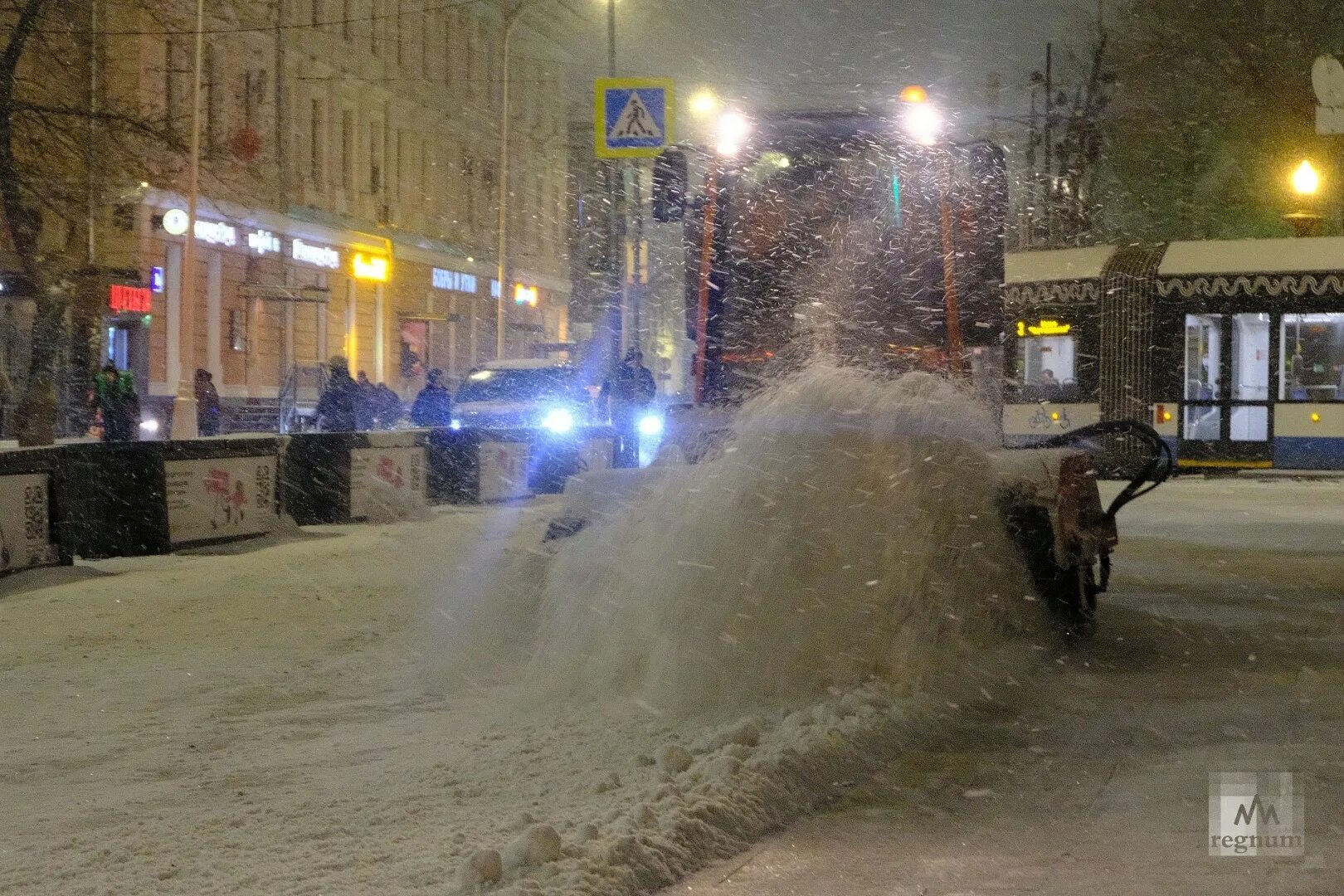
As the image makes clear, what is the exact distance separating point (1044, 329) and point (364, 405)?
12503 millimetres

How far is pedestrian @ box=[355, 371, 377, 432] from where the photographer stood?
28219 mm

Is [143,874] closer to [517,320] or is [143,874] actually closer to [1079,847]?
[1079,847]

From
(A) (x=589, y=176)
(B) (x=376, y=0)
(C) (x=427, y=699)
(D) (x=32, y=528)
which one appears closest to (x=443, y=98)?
(B) (x=376, y=0)

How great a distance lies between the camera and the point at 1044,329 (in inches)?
1133

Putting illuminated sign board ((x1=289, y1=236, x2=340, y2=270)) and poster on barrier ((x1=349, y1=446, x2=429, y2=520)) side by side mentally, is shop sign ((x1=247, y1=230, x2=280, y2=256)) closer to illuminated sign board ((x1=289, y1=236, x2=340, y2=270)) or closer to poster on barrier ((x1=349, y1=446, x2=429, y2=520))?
illuminated sign board ((x1=289, y1=236, x2=340, y2=270))

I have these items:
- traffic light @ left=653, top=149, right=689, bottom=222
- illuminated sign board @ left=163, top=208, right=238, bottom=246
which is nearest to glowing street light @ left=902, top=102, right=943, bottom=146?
traffic light @ left=653, top=149, right=689, bottom=222

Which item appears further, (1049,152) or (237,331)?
(1049,152)

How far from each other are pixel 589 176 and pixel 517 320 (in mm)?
13126

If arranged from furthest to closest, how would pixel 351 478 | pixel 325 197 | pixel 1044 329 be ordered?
pixel 325 197, pixel 1044 329, pixel 351 478

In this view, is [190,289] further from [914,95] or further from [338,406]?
[914,95]

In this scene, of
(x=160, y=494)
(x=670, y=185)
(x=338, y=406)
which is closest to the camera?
(x=670, y=185)

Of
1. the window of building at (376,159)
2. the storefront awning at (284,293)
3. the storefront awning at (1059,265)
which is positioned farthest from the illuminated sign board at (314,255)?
the storefront awning at (1059,265)

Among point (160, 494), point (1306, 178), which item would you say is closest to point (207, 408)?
point (160, 494)

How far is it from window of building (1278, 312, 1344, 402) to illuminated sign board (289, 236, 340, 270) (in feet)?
81.2
